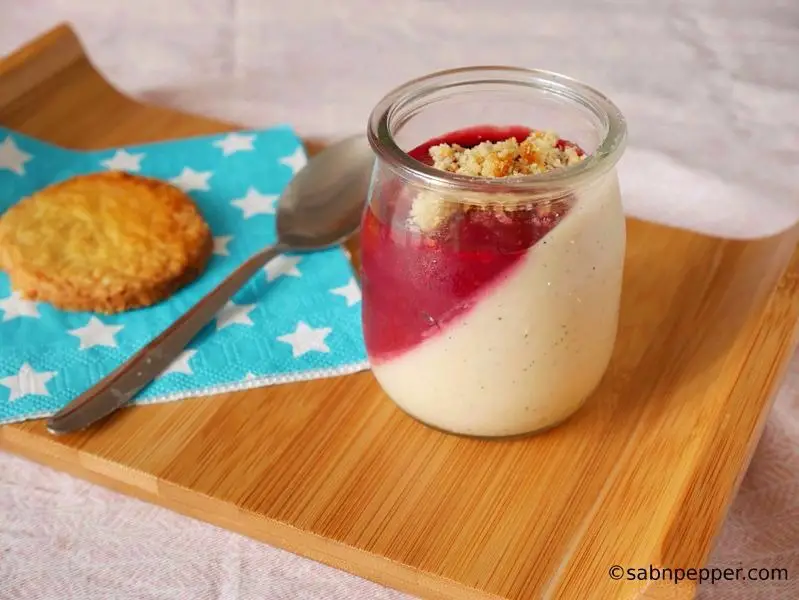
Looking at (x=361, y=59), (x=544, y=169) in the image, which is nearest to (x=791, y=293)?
(x=544, y=169)

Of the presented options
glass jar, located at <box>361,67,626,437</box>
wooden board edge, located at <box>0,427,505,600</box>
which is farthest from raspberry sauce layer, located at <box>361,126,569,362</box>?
wooden board edge, located at <box>0,427,505,600</box>

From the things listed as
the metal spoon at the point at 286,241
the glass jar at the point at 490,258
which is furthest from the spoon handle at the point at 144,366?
the glass jar at the point at 490,258

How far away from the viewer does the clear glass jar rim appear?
1.59 ft

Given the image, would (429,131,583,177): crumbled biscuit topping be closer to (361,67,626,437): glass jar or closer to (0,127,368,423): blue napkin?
(361,67,626,437): glass jar

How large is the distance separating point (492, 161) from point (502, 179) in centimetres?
3

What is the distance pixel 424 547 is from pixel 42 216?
1.41 feet

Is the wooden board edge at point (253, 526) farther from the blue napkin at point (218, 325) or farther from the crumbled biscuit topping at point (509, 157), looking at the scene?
the crumbled biscuit topping at point (509, 157)

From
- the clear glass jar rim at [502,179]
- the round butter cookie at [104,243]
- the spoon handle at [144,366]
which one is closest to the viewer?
the clear glass jar rim at [502,179]

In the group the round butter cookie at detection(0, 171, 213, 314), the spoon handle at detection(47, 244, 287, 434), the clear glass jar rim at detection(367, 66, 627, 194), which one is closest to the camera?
the clear glass jar rim at detection(367, 66, 627, 194)

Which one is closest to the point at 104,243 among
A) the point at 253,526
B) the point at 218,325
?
the point at 218,325

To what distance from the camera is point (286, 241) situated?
759 mm

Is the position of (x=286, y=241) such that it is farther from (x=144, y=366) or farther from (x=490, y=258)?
(x=490, y=258)

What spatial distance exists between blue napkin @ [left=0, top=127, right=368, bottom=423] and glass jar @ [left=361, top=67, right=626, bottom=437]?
8cm

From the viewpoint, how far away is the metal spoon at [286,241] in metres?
0.61
